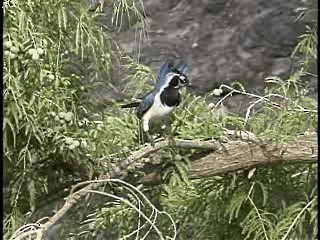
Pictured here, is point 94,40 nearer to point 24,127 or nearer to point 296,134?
point 24,127

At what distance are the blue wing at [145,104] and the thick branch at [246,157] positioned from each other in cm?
11

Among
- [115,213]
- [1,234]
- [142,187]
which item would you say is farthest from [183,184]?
[1,234]

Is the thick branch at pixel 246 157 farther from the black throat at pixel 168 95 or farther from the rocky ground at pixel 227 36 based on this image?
the rocky ground at pixel 227 36

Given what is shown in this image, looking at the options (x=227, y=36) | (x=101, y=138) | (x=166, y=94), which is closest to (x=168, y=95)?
(x=166, y=94)

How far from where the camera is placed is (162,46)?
232cm

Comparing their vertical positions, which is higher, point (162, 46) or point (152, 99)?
point (152, 99)

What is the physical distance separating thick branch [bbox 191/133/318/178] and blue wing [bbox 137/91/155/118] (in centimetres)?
11

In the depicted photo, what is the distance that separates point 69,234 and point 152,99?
0.32m

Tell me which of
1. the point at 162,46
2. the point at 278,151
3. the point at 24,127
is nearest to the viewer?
the point at 24,127

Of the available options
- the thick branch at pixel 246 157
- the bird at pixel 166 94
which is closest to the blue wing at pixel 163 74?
the bird at pixel 166 94

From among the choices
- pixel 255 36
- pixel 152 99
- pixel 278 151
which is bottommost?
pixel 255 36

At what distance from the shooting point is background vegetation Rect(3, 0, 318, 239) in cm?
98

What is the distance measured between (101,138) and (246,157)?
20 cm

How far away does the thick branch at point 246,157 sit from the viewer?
108 centimetres
